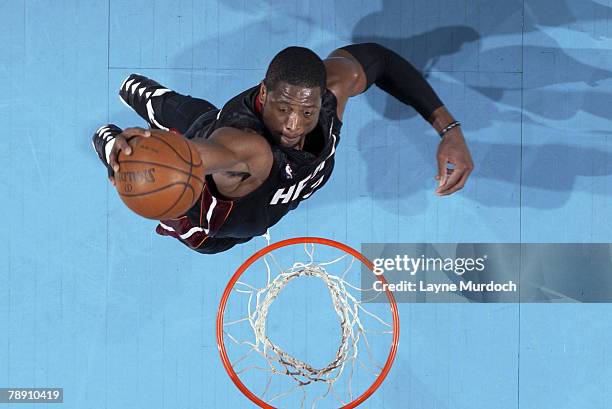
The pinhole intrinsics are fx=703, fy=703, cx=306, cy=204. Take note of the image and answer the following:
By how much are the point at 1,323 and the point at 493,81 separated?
2.80 metres

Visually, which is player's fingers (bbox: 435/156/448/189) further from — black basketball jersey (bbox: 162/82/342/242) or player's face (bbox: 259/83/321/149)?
player's face (bbox: 259/83/321/149)

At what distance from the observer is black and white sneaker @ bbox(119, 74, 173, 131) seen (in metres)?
2.96

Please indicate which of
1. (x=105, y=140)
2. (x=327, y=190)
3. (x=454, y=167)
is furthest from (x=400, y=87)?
(x=105, y=140)

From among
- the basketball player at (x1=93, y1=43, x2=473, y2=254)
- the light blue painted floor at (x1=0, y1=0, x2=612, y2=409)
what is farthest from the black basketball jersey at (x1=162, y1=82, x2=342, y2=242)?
the light blue painted floor at (x1=0, y1=0, x2=612, y2=409)

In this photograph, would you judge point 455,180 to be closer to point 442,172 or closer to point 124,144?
point 442,172

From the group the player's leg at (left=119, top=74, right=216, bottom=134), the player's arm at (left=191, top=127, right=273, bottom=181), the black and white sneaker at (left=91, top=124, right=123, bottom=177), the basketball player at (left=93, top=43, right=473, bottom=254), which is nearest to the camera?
the player's arm at (left=191, top=127, right=273, bottom=181)

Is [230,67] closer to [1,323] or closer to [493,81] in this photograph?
[493,81]

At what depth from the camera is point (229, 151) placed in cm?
197

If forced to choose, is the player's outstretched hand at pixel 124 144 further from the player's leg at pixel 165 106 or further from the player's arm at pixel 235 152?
the player's leg at pixel 165 106

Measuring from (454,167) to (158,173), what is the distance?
1308 mm

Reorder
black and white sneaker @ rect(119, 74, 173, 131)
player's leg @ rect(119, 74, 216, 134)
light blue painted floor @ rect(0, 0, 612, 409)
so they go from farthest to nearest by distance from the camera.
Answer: light blue painted floor @ rect(0, 0, 612, 409) → black and white sneaker @ rect(119, 74, 173, 131) → player's leg @ rect(119, 74, 216, 134)

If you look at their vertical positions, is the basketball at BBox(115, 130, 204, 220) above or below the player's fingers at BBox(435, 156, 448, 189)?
below

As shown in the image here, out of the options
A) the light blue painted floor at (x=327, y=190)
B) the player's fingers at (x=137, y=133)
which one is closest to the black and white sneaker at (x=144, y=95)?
the light blue painted floor at (x=327, y=190)

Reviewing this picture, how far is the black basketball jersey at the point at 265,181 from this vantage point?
2221 mm
